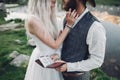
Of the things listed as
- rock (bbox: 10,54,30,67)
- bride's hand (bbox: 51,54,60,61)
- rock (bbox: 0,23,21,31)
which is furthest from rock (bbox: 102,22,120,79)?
bride's hand (bbox: 51,54,60,61)

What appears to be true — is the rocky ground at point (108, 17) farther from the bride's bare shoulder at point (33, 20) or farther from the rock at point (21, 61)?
the bride's bare shoulder at point (33, 20)

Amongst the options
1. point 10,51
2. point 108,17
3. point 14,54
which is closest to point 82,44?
point 14,54

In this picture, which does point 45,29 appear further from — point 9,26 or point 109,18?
point 109,18

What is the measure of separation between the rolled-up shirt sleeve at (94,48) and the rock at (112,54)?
4.22 metres

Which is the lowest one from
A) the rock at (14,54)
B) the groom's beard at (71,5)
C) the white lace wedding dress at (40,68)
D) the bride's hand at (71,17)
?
the rock at (14,54)

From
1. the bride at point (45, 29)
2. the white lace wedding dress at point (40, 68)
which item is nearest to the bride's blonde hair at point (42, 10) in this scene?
the bride at point (45, 29)

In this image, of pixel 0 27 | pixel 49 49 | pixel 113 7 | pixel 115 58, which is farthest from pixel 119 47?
pixel 113 7

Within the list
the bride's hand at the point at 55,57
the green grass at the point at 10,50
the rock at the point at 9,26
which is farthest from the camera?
the rock at the point at 9,26

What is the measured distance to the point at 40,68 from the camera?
2.77 meters

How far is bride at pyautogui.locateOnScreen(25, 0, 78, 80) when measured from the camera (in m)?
2.60

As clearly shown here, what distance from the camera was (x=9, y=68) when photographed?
19.7 feet

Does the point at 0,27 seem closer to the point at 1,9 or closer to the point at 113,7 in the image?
the point at 1,9

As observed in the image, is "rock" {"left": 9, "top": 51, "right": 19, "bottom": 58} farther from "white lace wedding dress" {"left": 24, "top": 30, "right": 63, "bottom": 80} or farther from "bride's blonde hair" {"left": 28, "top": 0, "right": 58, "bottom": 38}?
"bride's blonde hair" {"left": 28, "top": 0, "right": 58, "bottom": 38}

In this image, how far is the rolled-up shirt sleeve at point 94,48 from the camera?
7.72 ft
